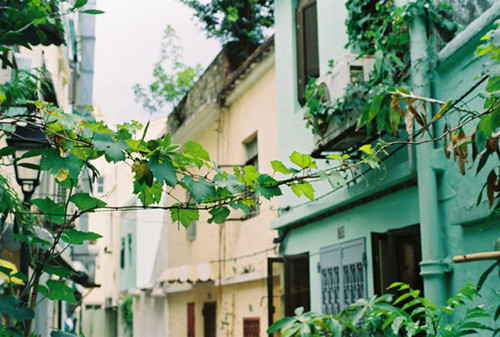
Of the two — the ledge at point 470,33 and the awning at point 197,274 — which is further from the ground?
the ledge at point 470,33

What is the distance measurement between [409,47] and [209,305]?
33.3ft

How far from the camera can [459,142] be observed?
416 cm

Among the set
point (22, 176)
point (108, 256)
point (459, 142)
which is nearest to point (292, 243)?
point (22, 176)

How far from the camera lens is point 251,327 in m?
12.4

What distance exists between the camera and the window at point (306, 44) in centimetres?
1002

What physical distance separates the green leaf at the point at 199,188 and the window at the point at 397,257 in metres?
4.67

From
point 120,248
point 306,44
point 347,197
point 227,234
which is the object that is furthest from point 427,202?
point 120,248

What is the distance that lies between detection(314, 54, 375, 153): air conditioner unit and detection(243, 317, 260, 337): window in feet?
18.2

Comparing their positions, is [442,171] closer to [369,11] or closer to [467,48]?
[467,48]

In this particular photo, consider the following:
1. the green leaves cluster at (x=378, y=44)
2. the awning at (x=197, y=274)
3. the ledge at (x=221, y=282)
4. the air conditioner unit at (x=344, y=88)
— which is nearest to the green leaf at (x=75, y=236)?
the green leaves cluster at (x=378, y=44)

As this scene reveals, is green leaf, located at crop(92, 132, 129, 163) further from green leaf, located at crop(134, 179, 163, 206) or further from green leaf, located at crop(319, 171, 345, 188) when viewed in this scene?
green leaf, located at crop(319, 171, 345, 188)

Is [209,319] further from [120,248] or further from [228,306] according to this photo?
[120,248]

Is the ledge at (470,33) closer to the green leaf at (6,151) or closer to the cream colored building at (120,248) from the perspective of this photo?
the green leaf at (6,151)

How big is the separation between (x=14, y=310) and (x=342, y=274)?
6.37 metres
